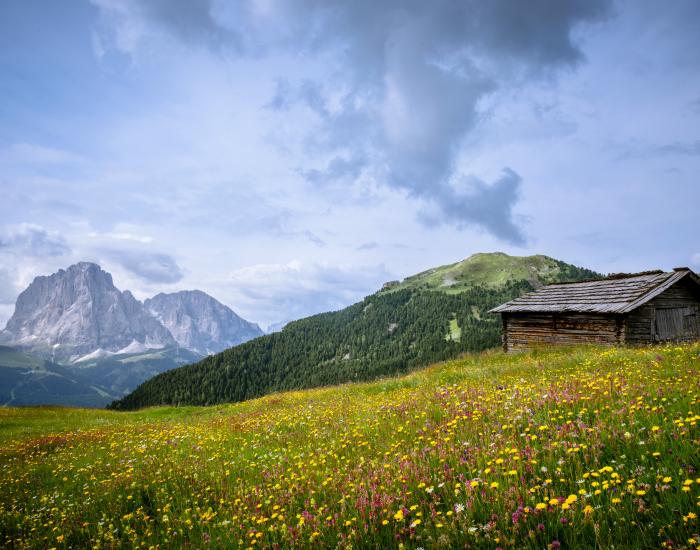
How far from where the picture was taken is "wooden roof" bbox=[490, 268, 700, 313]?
24656mm

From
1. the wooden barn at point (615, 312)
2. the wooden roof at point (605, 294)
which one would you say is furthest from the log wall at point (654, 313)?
the wooden roof at point (605, 294)

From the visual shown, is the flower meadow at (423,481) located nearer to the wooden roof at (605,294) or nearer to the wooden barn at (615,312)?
the wooden roof at (605,294)

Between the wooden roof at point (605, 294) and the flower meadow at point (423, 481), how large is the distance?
53.5 ft

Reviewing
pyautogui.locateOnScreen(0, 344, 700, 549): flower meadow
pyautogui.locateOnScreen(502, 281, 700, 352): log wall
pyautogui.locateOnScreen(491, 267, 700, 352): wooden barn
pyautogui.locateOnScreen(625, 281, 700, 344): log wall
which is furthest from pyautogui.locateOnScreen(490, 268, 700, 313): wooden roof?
pyautogui.locateOnScreen(0, 344, 700, 549): flower meadow

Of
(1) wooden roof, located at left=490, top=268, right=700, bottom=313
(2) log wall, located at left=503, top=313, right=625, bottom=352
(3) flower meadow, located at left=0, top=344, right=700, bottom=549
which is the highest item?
(1) wooden roof, located at left=490, top=268, right=700, bottom=313

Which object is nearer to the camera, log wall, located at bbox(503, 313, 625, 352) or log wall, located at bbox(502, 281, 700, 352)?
log wall, located at bbox(502, 281, 700, 352)

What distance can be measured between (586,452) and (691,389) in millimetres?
3253

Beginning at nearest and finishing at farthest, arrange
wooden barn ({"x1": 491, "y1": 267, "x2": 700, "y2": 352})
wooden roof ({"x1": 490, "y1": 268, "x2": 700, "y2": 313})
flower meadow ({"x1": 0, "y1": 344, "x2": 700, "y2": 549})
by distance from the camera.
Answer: flower meadow ({"x1": 0, "y1": 344, "x2": 700, "y2": 549}), wooden roof ({"x1": 490, "y1": 268, "x2": 700, "y2": 313}), wooden barn ({"x1": 491, "y1": 267, "x2": 700, "y2": 352})

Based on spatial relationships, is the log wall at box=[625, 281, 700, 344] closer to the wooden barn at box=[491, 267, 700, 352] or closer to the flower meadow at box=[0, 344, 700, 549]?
the wooden barn at box=[491, 267, 700, 352]

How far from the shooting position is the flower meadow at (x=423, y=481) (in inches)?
140

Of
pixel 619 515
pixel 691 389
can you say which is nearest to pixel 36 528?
pixel 619 515

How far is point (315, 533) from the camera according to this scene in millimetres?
4164

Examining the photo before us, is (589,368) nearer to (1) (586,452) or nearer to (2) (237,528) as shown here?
(1) (586,452)

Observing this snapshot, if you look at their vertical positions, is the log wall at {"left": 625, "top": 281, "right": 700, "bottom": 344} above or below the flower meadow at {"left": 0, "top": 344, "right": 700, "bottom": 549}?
above
